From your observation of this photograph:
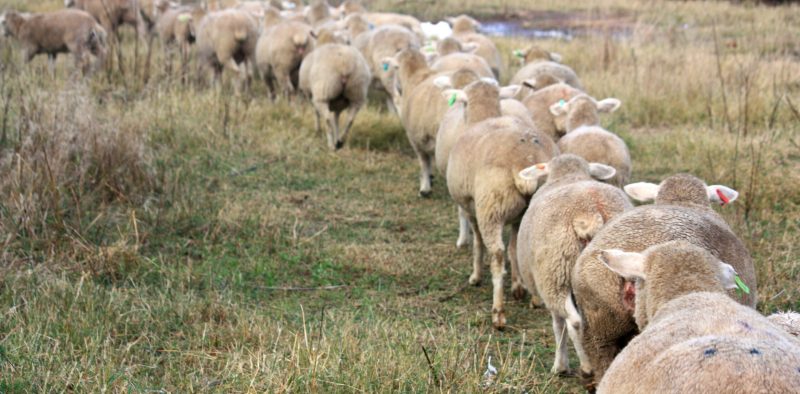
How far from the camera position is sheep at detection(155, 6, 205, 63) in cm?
1488

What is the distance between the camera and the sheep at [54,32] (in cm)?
1293

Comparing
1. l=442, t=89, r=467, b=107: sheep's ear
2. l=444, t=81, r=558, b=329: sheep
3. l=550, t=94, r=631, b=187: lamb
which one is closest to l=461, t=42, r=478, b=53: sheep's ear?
l=442, t=89, r=467, b=107: sheep's ear

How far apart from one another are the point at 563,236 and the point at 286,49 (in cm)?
788

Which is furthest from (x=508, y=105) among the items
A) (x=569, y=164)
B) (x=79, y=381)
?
(x=79, y=381)

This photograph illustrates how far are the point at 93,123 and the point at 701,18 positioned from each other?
17.0m

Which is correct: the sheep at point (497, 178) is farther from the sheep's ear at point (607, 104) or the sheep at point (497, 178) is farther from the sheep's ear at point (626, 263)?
the sheep's ear at point (626, 263)

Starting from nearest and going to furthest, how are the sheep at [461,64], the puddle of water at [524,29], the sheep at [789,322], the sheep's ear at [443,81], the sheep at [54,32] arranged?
the sheep at [789,322] < the sheep's ear at [443,81] < the sheep at [461,64] < the sheep at [54,32] < the puddle of water at [524,29]

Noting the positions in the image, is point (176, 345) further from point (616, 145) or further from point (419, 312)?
point (616, 145)

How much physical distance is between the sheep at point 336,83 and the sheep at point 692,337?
22.3ft

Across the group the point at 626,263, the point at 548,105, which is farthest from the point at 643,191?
the point at 548,105

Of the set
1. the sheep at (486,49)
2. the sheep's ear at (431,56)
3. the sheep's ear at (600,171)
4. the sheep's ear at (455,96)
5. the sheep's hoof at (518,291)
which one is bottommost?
the sheep's hoof at (518,291)

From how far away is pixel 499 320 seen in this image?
5.82 meters

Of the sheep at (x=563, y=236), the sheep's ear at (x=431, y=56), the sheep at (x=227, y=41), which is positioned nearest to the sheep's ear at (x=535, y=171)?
the sheep at (x=563, y=236)

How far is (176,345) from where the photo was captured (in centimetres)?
495
